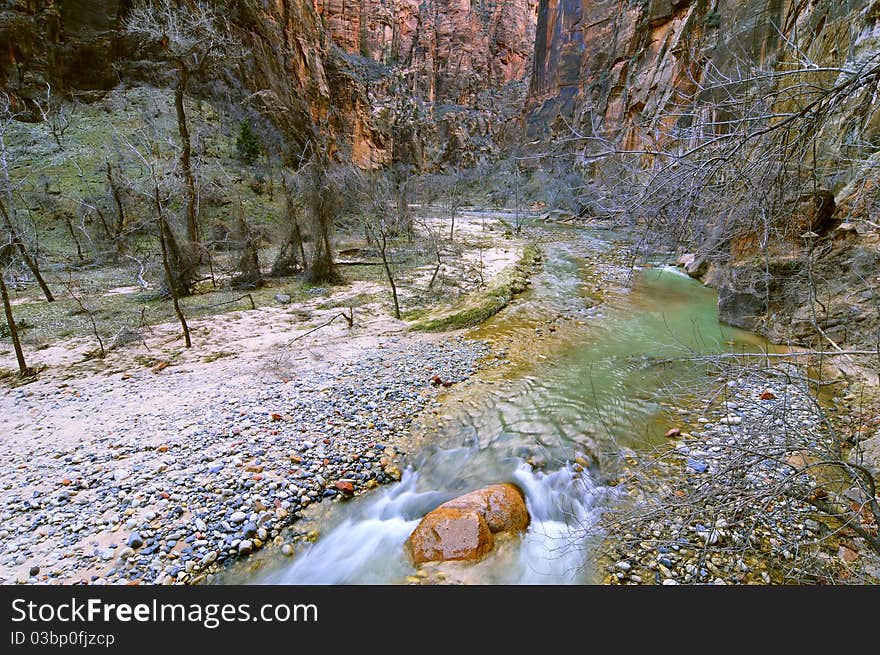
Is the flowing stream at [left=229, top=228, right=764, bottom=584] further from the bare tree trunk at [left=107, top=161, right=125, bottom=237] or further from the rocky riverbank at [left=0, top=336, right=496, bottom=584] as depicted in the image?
the bare tree trunk at [left=107, top=161, right=125, bottom=237]

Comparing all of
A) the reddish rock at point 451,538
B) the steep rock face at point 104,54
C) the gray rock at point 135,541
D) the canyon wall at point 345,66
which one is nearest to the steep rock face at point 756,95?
the reddish rock at point 451,538

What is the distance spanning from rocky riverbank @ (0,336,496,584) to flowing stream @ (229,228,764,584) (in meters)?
0.44

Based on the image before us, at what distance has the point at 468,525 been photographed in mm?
3691

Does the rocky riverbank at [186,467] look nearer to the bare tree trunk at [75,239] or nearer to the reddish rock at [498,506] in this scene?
the reddish rock at [498,506]

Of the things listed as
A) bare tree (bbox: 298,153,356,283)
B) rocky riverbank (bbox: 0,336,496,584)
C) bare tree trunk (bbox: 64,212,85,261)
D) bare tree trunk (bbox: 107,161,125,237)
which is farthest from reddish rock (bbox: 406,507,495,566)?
bare tree trunk (bbox: 107,161,125,237)

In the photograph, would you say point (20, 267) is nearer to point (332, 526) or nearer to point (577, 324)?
point (332, 526)

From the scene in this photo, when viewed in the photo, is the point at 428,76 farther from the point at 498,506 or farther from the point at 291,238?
the point at 498,506

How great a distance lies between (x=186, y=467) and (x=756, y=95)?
19.9 ft

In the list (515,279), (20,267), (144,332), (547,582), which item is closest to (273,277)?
(144,332)

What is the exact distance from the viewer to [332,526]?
388 cm

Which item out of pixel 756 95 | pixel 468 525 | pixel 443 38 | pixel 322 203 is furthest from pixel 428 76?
pixel 468 525

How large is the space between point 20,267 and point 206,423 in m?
13.8

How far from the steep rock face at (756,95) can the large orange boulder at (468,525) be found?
10.0 feet

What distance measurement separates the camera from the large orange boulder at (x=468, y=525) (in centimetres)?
354
